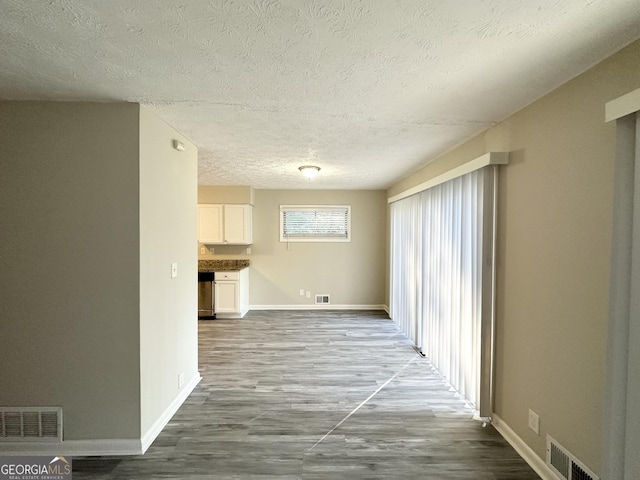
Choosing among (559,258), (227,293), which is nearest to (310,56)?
(559,258)

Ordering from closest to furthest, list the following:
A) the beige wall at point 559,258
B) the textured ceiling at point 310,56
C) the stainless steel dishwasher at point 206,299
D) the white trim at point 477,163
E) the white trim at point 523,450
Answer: the textured ceiling at point 310,56
the beige wall at point 559,258
the white trim at point 523,450
the white trim at point 477,163
the stainless steel dishwasher at point 206,299

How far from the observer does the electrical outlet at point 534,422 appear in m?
2.07

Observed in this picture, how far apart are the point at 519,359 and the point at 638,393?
905 millimetres

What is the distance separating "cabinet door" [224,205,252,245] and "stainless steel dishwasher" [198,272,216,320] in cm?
77

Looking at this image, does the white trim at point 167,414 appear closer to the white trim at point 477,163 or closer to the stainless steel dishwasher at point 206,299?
the stainless steel dishwasher at point 206,299

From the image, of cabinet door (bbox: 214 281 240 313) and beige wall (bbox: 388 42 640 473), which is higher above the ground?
beige wall (bbox: 388 42 640 473)

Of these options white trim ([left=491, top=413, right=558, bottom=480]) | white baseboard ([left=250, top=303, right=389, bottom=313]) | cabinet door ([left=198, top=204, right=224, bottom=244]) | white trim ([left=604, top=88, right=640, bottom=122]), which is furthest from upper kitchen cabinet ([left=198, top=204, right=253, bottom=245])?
white trim ([left=604, top=88, right=640, bottom=122])

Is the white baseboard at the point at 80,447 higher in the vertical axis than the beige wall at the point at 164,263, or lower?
lower

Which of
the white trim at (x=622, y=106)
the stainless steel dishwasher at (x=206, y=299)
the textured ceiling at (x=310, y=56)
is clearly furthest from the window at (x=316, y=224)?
the white trim at (x=622, y=106)

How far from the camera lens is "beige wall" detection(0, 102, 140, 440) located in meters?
2.13

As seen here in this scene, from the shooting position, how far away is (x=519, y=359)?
2.28 m

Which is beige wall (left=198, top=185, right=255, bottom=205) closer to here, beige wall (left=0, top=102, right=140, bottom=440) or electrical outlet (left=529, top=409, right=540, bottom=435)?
beige wall (left=0, top=102, right=140, bottom=440)

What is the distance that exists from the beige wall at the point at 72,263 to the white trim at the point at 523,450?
8.62 feet

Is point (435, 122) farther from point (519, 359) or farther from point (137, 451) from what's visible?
point (137, 451)
